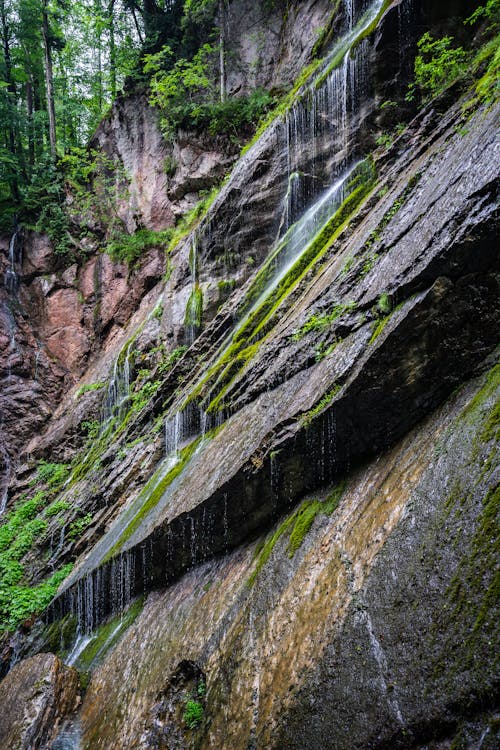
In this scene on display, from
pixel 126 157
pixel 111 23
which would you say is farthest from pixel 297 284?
pixel 111 23

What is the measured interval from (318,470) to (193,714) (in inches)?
103

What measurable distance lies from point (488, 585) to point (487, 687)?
53cm

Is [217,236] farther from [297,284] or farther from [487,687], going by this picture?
[487,687]

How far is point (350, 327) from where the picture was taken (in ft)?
16.6

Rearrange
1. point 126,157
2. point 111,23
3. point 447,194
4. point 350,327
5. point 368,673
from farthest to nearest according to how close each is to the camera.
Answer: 1. point 111,23
2. point 126,157
3. point 350,327
4. point 447,194
5. point 368,673

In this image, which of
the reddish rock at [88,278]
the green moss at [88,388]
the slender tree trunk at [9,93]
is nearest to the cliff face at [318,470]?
the green moss at [88,388]

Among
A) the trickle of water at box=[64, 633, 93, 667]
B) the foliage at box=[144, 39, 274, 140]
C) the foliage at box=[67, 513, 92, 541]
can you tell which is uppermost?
the foliage at box=[144, 39, 274, 140]

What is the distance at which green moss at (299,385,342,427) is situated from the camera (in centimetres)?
464

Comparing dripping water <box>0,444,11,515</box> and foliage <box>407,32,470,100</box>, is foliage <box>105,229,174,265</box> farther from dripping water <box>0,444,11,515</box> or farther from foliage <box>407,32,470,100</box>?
foliage <box>407,32,470,100</box>

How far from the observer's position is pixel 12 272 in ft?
64.3

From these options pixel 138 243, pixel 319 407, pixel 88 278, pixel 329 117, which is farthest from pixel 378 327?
pixel 88 278

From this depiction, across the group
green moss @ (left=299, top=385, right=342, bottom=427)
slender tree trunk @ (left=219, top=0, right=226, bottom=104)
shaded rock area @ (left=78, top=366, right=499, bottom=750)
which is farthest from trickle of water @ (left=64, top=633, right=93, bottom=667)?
slender tree trunk @ (left=219, top=0, right=226, bottom=104)

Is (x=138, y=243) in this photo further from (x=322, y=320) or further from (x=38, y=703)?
(x=38, y=703)

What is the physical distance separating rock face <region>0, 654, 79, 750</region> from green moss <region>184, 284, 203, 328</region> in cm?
764
